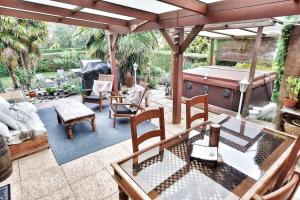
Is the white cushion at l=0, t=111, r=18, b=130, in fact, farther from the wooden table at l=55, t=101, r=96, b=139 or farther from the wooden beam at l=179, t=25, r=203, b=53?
the wooden beam at l=179, t=25, r=203, b=53

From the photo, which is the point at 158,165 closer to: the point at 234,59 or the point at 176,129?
the point at 176,129

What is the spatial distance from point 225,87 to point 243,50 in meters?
2.67

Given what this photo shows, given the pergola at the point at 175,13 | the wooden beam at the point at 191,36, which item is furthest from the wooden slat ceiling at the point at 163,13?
the wooden beam at the point at 191,36

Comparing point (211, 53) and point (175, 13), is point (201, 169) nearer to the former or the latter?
point (175, 13)

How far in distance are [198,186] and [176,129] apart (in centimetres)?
260

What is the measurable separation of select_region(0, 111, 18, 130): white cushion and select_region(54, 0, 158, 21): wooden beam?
6.66 ft

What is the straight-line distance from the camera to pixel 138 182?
56.1 inches

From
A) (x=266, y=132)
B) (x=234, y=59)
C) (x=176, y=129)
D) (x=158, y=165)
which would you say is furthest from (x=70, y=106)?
(x=234, y=59)

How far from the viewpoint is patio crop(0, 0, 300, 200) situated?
1430 mm

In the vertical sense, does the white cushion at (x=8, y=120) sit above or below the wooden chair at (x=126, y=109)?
above

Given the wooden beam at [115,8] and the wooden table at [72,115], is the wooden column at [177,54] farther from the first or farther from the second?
the wooden table at [72,115]

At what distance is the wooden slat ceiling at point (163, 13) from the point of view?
227 cm

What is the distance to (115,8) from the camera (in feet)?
10.2

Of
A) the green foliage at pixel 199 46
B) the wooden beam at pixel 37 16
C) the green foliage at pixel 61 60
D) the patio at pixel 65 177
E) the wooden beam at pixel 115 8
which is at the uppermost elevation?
the wooden beam at pixel 37 16
